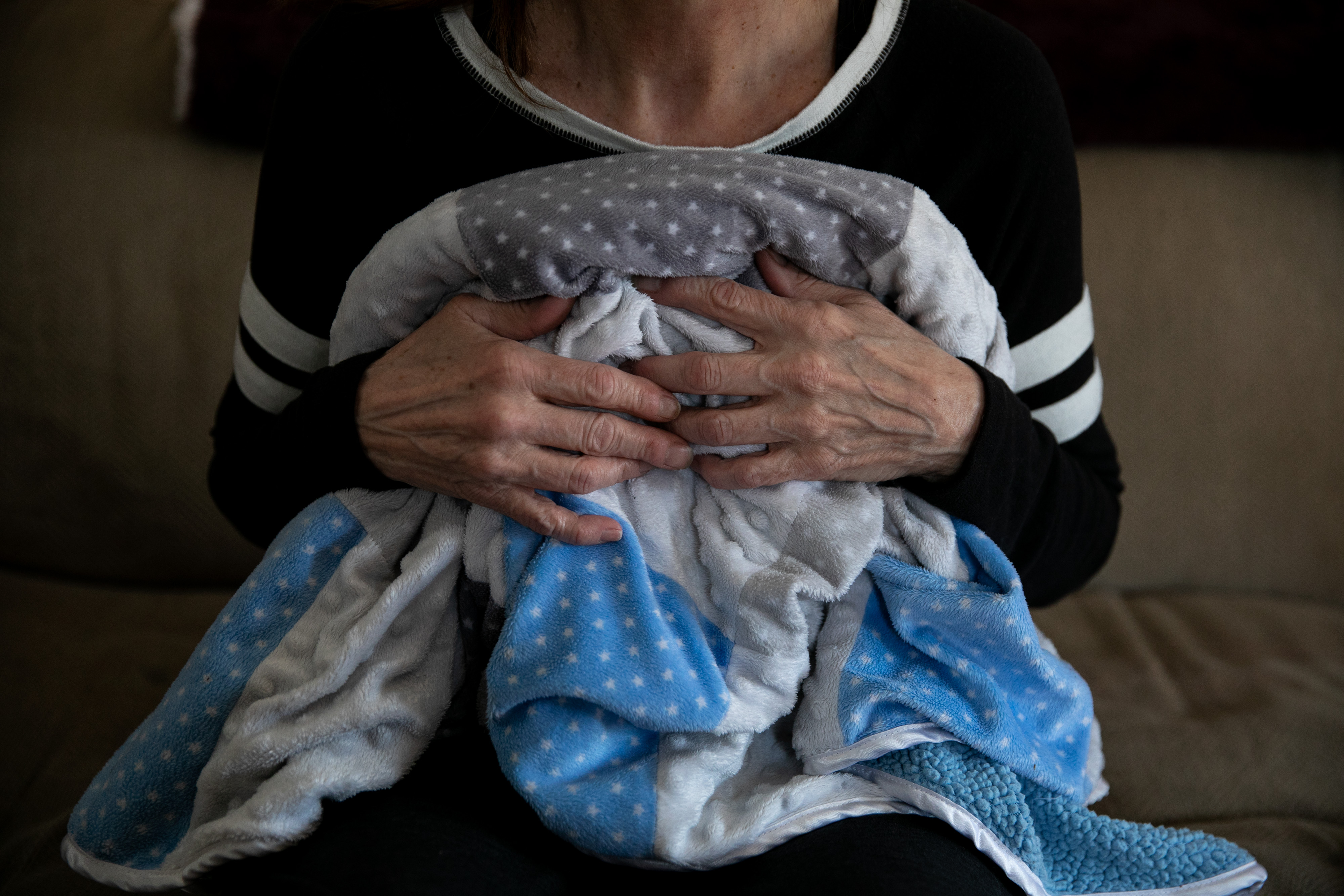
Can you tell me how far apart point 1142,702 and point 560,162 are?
96 cm

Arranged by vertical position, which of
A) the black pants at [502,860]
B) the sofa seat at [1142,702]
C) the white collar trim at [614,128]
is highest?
the white collar trim at [614,128]

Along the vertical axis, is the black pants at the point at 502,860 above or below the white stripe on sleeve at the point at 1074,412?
below

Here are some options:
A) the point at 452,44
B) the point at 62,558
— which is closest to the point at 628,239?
the point at 452,44

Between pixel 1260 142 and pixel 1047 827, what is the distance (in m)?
1.07

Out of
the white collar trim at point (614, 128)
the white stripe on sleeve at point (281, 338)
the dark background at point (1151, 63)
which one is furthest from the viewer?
the dark background at point (1151, 63)

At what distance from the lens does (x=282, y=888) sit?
2.16 ft

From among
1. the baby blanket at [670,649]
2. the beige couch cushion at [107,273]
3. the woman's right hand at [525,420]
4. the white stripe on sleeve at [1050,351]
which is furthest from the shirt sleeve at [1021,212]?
the beige couch cushion at [107,273]

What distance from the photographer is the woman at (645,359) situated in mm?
716

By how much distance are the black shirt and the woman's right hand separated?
3.5 inches

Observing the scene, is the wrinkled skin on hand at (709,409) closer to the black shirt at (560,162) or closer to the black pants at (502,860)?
the black shirt at (560,162)

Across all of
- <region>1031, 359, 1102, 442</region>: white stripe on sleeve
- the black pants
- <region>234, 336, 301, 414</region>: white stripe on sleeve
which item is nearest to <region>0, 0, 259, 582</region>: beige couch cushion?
<region>234, 336, 301, 414</region>: white stripe on sleeve

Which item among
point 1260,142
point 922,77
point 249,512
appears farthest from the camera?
point 1260,142

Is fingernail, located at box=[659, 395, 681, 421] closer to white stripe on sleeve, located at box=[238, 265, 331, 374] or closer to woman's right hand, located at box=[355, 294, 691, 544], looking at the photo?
woman's right hand, located at box=[355, 294, 691, 544]

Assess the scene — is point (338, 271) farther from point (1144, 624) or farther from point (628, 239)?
point (1144, 624)
